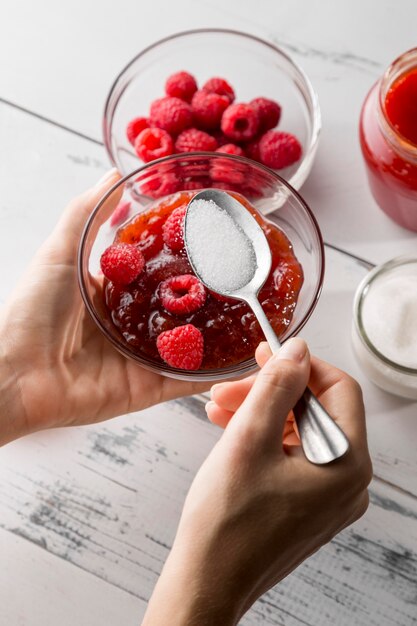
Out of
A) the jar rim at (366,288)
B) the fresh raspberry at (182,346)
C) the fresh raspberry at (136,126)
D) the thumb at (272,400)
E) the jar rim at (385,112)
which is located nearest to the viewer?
the thumb at (272,400)

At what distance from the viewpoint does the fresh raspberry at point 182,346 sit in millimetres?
1291

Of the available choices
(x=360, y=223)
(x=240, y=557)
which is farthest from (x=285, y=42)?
(x=240, y=557)

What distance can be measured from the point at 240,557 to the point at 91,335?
0.60 m

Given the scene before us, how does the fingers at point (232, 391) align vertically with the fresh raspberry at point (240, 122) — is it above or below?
below

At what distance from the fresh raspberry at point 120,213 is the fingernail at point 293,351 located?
51 centimetres

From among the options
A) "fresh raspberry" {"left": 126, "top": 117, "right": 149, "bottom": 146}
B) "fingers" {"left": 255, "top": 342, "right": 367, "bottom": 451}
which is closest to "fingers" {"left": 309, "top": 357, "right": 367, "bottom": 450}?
"fingers" {"left": 255, "top": 342, "right": 367, "bottom": 451}

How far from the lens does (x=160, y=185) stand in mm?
1539

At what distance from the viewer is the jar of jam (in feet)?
4.85

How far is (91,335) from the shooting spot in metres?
1.56

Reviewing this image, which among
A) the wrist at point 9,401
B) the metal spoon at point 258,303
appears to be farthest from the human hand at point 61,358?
the metal spoon at point 258,303

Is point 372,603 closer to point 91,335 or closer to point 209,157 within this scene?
point 91,335

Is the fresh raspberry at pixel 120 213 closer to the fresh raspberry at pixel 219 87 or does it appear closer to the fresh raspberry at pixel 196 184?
the fresh raspberry at pixel 196 184

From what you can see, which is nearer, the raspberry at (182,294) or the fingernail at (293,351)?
the fingernail at (293,351)

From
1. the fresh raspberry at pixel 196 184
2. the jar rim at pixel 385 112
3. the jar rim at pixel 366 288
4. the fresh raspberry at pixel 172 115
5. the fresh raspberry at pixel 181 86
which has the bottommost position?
the jar rim at pixel 366 288
